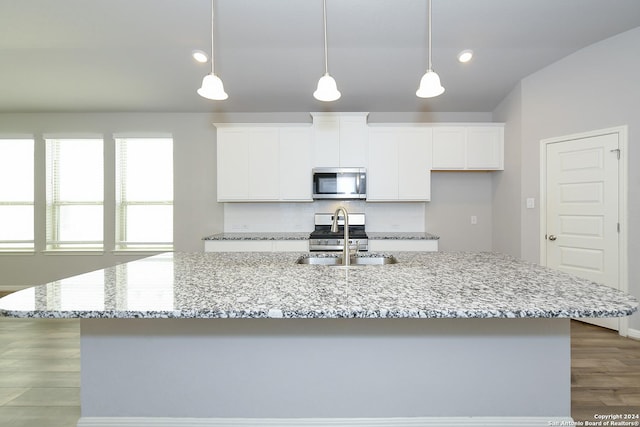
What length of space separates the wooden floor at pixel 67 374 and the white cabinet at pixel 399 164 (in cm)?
221

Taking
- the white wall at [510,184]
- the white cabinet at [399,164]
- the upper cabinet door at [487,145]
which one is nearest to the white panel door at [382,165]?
the white cabinet at [399,164]

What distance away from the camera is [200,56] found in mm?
3281

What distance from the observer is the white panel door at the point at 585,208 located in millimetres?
3018

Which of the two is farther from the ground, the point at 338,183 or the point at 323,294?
the point at 338,183

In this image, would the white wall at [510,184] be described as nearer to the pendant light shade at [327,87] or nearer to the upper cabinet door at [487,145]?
the upper cabinet door at [487,145]

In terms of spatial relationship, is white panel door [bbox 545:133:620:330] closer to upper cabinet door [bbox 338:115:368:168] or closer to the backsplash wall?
the backsplash wall

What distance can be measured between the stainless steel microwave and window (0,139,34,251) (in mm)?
4178

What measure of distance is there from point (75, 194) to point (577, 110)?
252 inches

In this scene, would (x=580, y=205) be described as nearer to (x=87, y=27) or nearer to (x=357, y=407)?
(x=357, y=407)

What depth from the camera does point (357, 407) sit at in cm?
149

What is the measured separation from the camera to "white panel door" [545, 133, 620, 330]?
3.02 metres

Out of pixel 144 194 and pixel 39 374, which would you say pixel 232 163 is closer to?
pixel 144 194

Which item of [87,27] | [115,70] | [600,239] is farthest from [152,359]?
[600,239]

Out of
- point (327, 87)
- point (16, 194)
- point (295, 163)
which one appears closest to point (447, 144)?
point (295, 163)
